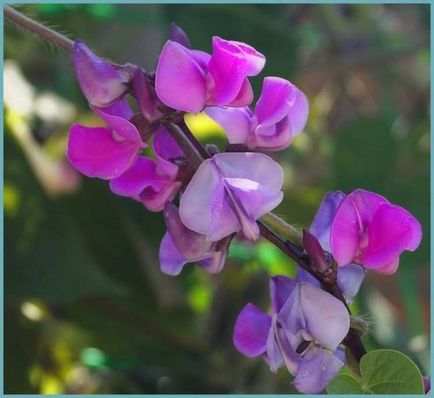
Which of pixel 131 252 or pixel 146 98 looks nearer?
pixel 146 98

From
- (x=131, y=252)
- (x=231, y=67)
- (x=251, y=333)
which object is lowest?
(x=131, y=252)

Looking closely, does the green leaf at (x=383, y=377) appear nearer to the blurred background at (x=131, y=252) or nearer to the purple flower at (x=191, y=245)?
the purple flower at (x=191, y=245)

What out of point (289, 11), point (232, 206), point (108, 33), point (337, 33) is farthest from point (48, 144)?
point (232, 206)

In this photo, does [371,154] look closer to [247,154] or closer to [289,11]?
[289,11]

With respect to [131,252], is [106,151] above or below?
above

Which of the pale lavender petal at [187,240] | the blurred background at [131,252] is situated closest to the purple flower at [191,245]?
the pale lavender petal at [187,240]

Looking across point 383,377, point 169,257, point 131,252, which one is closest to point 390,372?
point 383,377

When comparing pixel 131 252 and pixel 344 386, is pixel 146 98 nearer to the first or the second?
pixel 344 386
